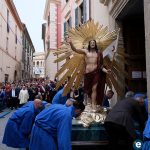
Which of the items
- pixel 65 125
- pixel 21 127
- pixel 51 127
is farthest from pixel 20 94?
pixel 65 125

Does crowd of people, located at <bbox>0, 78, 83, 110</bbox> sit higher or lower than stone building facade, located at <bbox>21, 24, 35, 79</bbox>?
lower

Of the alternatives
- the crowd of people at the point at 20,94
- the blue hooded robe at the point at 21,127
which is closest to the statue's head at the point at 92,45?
the blue hooded robe at the point at 21,127

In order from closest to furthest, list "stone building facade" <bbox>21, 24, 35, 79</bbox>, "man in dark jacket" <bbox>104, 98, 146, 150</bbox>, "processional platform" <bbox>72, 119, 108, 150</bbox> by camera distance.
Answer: "man in dark jacket" <bbox>104, 98, 146, 150</bbox>
"processional platform" <bbox>72, 119, 108, 150</bbox>
"stone building facade" <bbox>21, 24, 35, 79</bbox>

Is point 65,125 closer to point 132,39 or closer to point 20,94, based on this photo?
point 132,39

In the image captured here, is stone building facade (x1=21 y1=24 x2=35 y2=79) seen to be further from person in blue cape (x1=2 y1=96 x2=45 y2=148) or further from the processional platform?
the processional platform

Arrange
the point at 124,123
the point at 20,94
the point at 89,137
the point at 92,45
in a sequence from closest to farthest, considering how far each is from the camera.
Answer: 1. the point at 124,123
2. the point at 89,137
3. the point at 92,45
4. the point at 20,94

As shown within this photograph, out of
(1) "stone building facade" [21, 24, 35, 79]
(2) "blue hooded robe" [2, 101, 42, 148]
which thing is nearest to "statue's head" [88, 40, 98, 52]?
(2) "blue hooded robe" [2, 101, 42, 148]

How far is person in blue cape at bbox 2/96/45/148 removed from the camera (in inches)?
261

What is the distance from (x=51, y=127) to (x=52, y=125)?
0.12 feet

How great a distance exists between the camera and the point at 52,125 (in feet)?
15.6

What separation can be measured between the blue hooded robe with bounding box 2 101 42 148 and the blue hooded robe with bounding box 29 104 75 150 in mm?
1661

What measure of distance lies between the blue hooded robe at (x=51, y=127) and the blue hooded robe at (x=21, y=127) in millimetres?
1661

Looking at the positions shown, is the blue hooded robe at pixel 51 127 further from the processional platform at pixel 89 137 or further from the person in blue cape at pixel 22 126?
the person in blue cape at pixel 22 126

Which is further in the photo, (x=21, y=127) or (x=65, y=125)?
(x=21, y=127)
